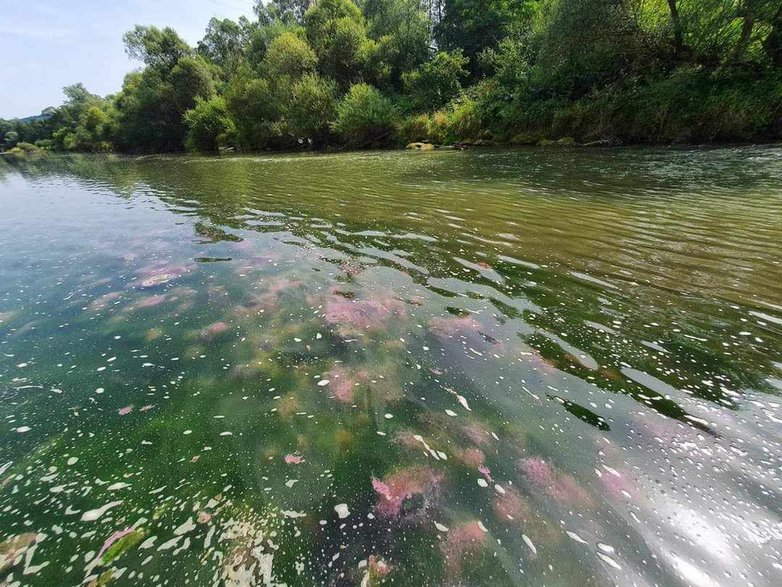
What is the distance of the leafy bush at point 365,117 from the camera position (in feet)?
115

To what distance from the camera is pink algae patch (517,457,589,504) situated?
8.21 ft

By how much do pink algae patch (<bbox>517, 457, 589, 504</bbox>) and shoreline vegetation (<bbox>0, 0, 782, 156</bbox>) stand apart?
25022mm

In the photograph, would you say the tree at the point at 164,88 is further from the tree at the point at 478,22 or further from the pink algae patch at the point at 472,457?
the pink algae patch at the point at 472,457

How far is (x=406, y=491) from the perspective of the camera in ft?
8.54

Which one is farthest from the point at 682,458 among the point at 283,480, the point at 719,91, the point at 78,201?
the point at 719,91

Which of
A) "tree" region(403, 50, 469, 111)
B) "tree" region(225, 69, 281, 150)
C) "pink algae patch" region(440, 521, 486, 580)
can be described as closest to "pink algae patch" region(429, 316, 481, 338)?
"pink algae patch" region(440, 521, 486, 580)

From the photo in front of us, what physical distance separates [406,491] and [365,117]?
37840 mm

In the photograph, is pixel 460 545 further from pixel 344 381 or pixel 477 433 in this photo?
pixel 344 381

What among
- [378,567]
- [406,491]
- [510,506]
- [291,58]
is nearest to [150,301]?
[406,491]

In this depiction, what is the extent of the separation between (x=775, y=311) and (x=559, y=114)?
79.8 feet

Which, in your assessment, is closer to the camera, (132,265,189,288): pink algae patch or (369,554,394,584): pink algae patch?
(369,554,394,584): pink algae patch

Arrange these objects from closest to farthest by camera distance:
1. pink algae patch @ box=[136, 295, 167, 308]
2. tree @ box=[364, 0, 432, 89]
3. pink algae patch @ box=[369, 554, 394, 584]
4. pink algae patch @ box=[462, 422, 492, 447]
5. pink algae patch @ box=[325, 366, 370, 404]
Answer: pink algae patch @ box=[369, 554, 394, 584]
pink algae patch @ box=[462, 422, 492, 447]
pink algae patch @ box=[325, 366, 370, 404]
pink algae patch @ box=[136, 295, 167, 308]
tree @ box=[364, 0, 432, 89]

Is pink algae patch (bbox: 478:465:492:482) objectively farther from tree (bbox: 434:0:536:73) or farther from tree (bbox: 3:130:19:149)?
tree (bbox: 3:130:19:149)

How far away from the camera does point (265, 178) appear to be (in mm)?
18703
